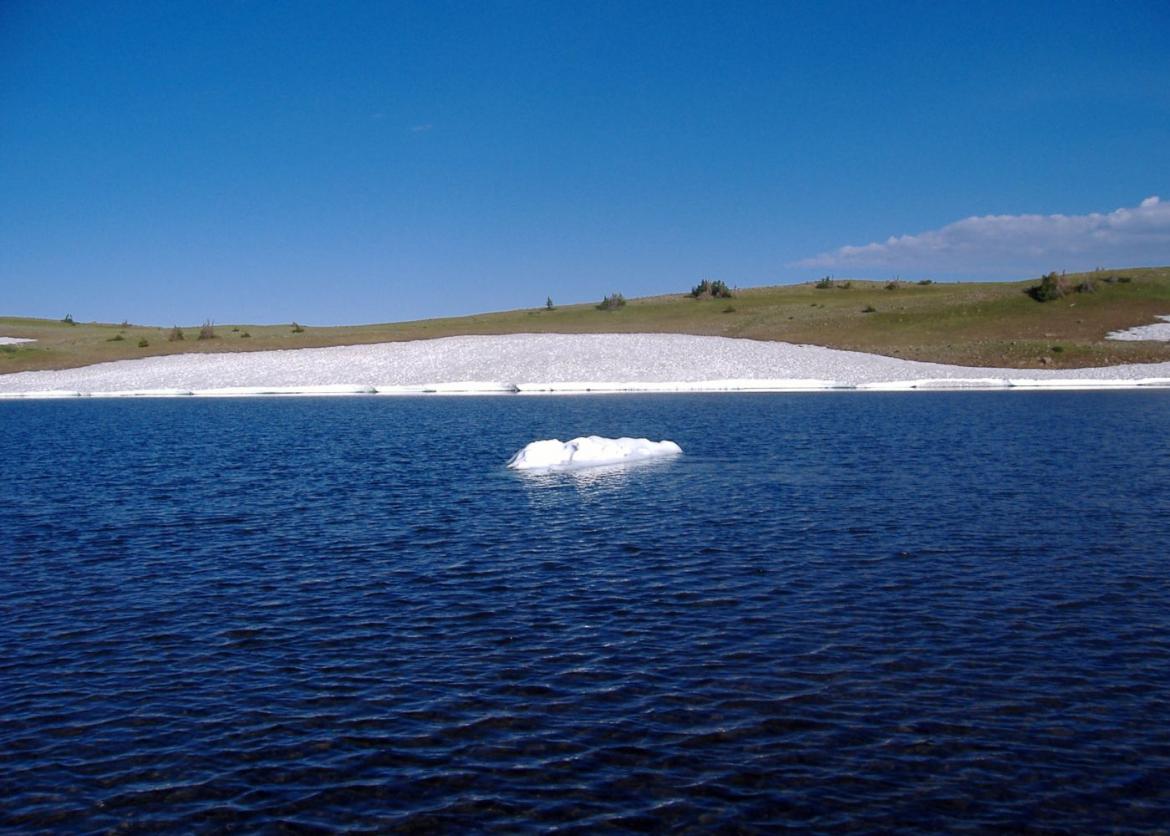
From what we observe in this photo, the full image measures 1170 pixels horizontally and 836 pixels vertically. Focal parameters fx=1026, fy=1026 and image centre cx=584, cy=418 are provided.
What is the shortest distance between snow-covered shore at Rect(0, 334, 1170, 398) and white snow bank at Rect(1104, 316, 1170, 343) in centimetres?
1258

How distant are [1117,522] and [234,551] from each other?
17.4 metres

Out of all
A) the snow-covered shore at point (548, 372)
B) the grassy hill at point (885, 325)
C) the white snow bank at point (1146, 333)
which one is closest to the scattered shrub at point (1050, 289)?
the grassy hill at point (885, 325)

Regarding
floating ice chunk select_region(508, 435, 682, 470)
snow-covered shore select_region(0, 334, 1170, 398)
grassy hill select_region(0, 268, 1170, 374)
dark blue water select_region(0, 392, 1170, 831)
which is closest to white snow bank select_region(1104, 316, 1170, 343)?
grassy hill select_region(0, 268, 1170, 374)

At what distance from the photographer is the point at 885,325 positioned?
90.6 meters

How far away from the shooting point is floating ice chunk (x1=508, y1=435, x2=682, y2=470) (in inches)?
1212

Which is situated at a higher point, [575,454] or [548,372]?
[548,372]

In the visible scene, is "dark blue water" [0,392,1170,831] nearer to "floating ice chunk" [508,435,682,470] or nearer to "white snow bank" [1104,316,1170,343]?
"floating ice chunk" [508,435,682,470]

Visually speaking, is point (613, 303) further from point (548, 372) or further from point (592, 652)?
point (592, 652)

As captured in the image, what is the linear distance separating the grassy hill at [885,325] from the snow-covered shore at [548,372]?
5.25 meters

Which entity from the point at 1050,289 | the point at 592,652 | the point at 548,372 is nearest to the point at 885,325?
the point at 1050,289

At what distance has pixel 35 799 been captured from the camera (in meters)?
9.33

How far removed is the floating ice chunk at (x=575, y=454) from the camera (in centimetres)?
3078

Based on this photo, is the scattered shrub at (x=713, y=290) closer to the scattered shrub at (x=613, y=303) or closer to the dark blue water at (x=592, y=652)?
the scattered shrub at (x=613, y=303)

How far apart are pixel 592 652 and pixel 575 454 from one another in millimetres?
18258
